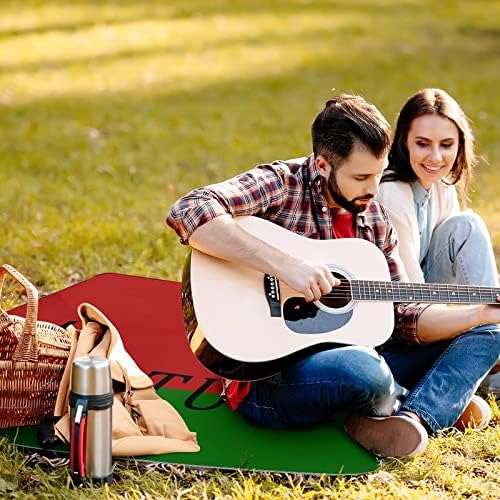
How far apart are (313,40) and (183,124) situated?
4.08m

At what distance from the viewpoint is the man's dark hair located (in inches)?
130

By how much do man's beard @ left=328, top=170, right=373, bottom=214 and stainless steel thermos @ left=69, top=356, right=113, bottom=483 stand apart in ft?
3.41

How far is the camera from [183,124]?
334 inches

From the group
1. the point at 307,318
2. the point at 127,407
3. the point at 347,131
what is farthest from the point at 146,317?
the point at 347,131

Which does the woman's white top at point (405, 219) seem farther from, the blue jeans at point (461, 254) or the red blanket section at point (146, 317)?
the red blanket section at point (146, 317)

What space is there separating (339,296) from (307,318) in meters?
0.16

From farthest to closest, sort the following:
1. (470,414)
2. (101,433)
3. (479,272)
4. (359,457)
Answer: (479,272)
(470,414)
(359,457)
(101,433)

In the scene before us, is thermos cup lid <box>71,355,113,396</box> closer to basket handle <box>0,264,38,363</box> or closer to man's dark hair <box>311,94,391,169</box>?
basket handle <box>0,264,38,363</box>

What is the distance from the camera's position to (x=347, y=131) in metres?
3.33

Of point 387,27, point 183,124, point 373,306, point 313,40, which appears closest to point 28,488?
point 373,306

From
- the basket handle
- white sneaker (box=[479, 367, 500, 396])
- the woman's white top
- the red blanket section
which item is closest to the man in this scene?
the woman's white top

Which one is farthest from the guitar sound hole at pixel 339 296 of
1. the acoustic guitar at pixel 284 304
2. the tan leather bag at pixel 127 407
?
the tan leather bag at pixel 127 407

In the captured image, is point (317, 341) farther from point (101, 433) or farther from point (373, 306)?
point (101, 433)

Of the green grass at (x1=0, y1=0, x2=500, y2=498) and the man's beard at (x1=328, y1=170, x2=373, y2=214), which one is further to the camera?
the man's beard at (x1=328, y1=170, x2=373, y2=214)
